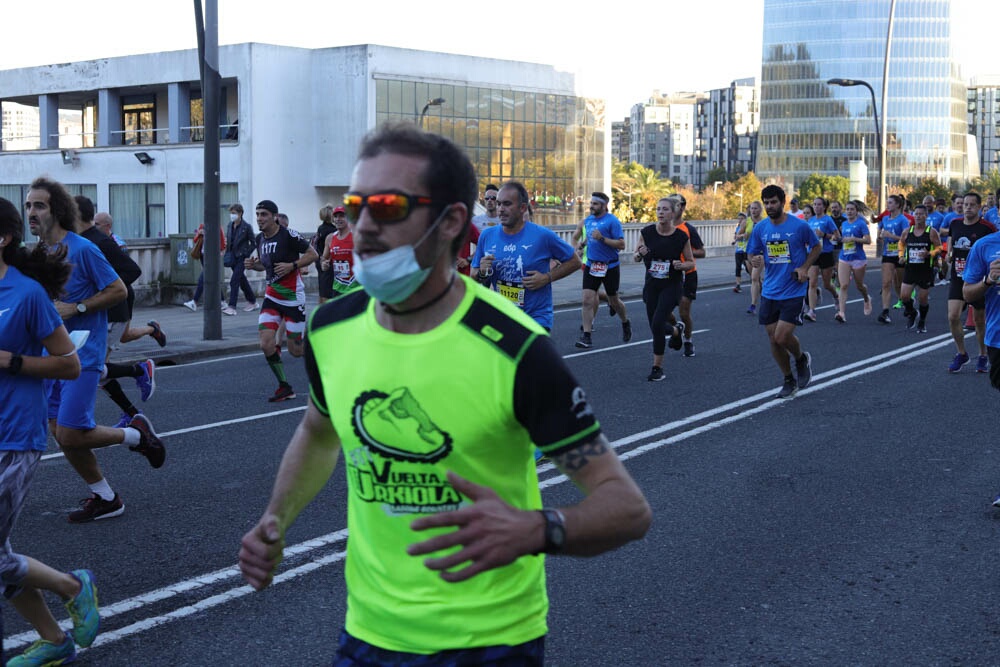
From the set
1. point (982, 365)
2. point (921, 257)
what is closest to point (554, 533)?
point (982, 365)

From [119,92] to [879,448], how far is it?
52376 mm

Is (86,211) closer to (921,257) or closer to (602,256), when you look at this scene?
(602,256)

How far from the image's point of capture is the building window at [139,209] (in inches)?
2029

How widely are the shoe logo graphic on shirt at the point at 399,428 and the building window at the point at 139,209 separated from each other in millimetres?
50469

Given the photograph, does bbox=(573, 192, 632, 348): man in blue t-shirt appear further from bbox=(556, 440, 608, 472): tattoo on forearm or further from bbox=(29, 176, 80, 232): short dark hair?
bbox=(556, 440, 608, 472): tattoo on forearm

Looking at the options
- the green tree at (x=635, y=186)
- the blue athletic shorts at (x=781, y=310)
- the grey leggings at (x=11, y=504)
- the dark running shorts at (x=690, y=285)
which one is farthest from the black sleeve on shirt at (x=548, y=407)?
the green tree at (x=635, y=186)

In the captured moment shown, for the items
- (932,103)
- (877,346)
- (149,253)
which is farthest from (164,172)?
(932,103)

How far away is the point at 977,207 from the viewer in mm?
14133

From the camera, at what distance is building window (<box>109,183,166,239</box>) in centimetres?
5153

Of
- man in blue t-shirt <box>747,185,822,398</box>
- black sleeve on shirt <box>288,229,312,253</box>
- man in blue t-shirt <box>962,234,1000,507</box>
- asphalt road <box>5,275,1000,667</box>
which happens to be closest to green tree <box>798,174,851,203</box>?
man in blue t-shirt <box>747,185,822,398</box>

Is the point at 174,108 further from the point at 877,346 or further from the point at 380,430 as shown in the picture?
the point at 380,430

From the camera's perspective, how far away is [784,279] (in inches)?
469

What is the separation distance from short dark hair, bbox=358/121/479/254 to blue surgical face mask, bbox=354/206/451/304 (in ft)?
0.40

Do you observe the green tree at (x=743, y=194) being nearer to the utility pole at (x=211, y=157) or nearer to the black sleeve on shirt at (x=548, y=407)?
the utility pole at (x=211, y=157)
